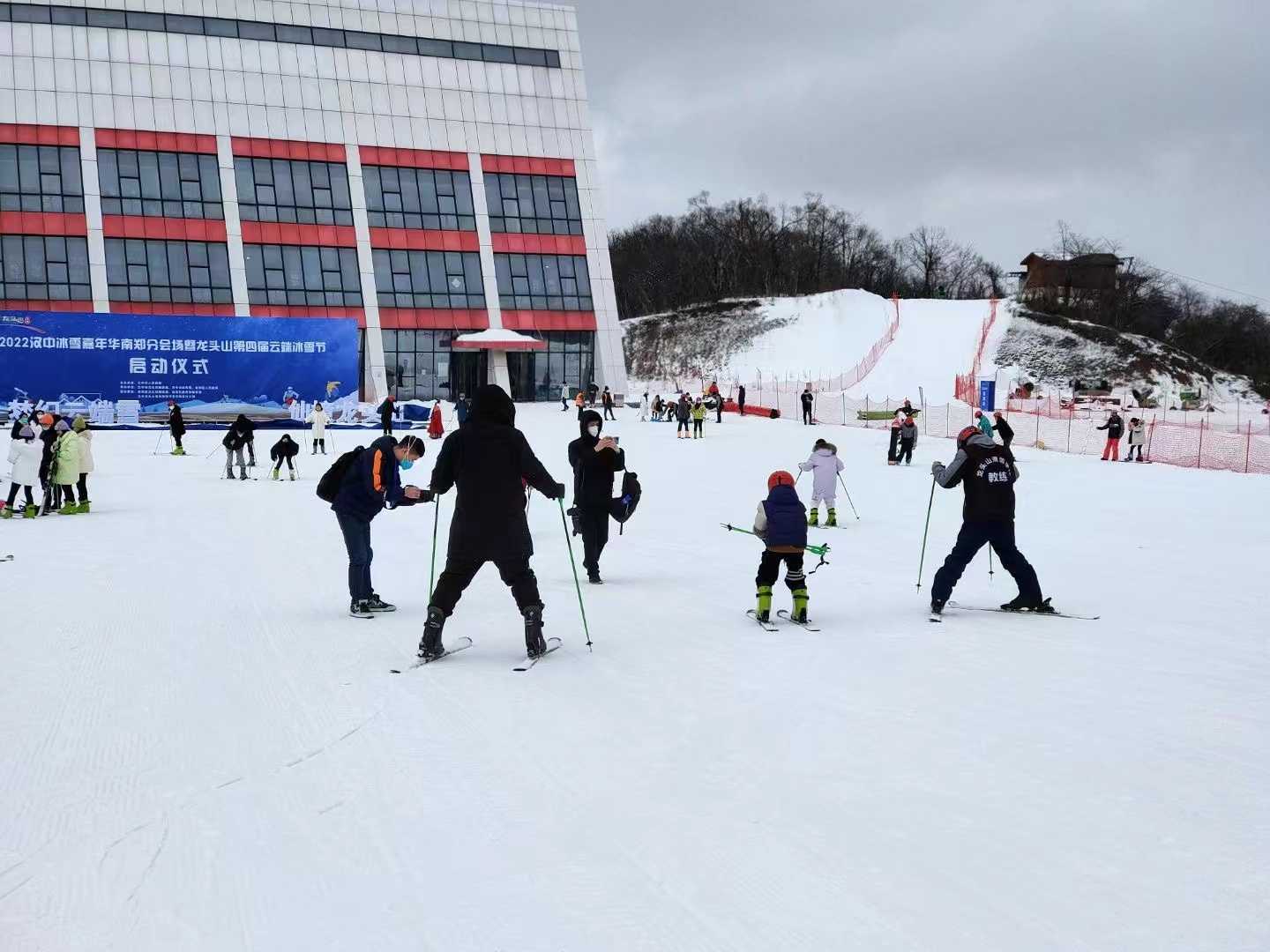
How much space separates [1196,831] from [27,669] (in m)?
6.38

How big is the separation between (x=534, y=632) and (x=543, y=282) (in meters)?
46.9

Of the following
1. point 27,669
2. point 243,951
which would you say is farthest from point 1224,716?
point 27,669

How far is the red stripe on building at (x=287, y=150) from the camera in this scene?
50.1 metres

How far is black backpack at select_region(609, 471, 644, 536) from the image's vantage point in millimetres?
10992

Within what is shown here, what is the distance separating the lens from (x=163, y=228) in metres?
48.3

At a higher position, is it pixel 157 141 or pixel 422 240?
pixel 157 141

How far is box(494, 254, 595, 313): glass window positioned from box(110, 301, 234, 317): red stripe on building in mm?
11873

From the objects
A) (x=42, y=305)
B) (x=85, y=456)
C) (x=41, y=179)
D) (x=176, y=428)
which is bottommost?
(x=85, y=456)

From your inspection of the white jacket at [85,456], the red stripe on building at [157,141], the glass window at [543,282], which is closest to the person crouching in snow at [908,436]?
the white jacket at [85,456]

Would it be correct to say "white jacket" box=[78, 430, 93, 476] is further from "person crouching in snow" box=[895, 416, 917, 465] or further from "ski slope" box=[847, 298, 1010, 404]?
"ski slope" box=[847, 298, 1010, 404]

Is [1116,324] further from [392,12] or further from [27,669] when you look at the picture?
[27,669]

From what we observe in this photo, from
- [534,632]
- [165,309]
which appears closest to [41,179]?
[165,309]

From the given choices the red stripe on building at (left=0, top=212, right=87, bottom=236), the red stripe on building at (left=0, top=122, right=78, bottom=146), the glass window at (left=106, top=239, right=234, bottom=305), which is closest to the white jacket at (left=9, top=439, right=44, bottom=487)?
the glass window at (left=106, top=239, right=234, bottom=305)

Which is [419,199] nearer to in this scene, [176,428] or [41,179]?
[41,179]
